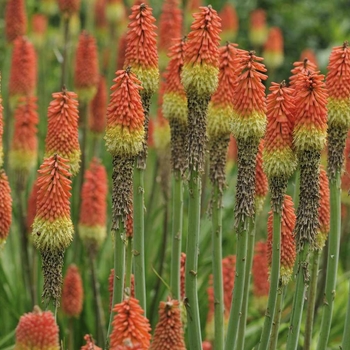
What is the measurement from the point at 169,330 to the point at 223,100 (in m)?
1.90

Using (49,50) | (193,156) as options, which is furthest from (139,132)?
(49,50)

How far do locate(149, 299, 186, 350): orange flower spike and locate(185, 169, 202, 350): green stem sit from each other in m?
1.02

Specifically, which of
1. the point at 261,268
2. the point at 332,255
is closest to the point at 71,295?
the point at 261,268

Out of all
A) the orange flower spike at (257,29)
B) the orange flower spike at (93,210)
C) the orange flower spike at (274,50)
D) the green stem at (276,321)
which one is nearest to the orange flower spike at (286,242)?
the green stem at (276,321)

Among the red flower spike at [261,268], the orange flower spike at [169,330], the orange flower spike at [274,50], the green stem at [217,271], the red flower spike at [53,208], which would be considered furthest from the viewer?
the orange flower spike at [274,50]

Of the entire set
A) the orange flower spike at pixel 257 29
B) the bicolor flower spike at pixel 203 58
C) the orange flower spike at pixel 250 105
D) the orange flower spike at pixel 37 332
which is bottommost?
the orange flower spike at pixel 37 332

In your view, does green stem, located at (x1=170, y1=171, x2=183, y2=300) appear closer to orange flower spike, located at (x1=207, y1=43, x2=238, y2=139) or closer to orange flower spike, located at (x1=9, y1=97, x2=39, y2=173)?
orange flower spike, located at (x1=207, y1=43, x2=238, y2=139)

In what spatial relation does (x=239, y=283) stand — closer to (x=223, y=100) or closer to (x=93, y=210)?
(x=223, y=100)

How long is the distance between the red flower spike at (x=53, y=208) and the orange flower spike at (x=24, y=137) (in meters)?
2.68

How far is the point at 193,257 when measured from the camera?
16.8 ft

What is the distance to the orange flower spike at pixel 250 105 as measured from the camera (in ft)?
16.0

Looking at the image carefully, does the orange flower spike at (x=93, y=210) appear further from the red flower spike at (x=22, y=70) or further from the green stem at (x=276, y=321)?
the green stem at (x=276, y=321)

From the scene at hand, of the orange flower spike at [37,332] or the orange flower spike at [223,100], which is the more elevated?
the orange flower spike at [223,100]

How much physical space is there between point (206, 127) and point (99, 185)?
1.87 metres
